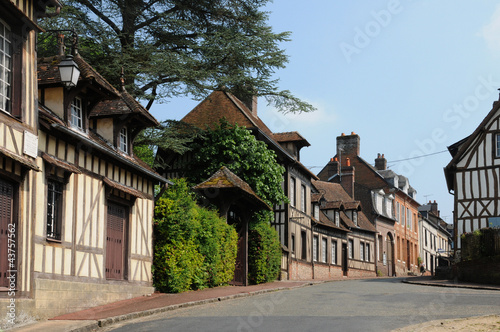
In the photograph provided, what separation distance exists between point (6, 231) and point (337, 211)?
1191 inches

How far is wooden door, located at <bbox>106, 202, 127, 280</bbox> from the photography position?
14.7 metres

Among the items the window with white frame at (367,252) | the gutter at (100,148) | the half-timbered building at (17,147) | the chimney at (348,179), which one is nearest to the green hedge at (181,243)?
the gutter at (100,148)

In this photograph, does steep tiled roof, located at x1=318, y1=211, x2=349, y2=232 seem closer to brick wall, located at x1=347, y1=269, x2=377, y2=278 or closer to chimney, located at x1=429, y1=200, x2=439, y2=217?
brick wall, located at x1=347, y1=269, x2=377, y2=278

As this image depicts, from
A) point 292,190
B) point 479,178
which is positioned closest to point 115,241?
point 292,190

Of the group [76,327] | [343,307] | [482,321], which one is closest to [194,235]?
[343,307]

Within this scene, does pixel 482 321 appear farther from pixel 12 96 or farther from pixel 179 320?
pixel 12 96

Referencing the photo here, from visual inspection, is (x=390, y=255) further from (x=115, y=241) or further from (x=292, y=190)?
(x=115, y=241)

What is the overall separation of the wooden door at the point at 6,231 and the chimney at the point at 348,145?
39.0 m

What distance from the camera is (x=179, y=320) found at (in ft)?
35.2

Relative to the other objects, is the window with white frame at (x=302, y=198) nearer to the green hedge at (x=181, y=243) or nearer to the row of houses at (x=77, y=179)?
the row of houses at (x=77, y=179)

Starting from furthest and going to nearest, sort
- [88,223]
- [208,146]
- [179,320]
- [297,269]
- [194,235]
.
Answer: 1. [297,269]
2. [208,146]
3. [194,235]
4. [88,223]
5. [179,320]

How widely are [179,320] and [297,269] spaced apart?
2010cm

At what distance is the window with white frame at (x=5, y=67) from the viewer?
10695 millimetres

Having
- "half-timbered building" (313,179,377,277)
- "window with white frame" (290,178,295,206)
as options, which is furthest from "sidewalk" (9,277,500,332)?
"half-timbered building" (313,179,377,277)
